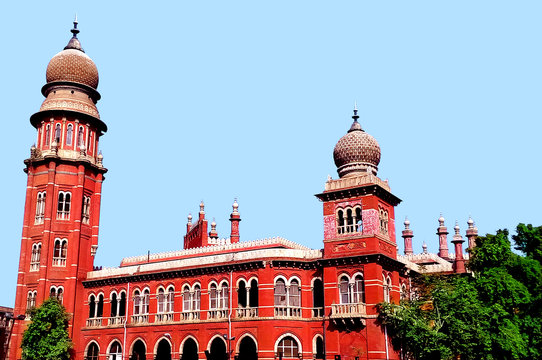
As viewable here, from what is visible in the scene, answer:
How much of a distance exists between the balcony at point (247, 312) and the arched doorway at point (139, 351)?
30.0ft

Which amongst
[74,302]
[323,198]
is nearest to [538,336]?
[323,198]

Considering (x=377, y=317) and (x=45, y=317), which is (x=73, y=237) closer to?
(x=45, y=317)

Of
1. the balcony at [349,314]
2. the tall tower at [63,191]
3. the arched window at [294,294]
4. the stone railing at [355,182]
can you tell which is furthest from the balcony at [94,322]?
the stone railing at [355,182]

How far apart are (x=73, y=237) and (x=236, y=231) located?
13815mm

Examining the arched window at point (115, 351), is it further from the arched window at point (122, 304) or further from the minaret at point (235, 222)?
the minaret at point (235, 222)

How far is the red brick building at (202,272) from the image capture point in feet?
123

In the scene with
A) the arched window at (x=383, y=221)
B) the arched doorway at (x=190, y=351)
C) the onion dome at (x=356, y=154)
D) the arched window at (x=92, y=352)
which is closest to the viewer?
the arched window at (x=383, y=221)

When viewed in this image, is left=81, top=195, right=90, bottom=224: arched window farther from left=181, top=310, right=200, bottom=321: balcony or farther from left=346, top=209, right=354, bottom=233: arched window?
left=346, top=209, right=354, bottom=233: arched window

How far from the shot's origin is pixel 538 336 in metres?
37.1

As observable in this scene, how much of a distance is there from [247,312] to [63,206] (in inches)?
712

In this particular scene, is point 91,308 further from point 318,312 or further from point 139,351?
point 318,312

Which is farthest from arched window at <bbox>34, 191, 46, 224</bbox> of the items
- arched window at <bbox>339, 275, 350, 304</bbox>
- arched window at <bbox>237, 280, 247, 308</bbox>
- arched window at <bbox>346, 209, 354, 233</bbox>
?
arched window at <bbox>339, 275, 350, 304</bbox>

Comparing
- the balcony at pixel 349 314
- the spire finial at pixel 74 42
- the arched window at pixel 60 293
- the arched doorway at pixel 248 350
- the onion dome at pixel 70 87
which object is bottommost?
the arched doorway at pixel 248 350

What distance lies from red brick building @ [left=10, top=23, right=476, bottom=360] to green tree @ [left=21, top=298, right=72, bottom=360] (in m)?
2.03
